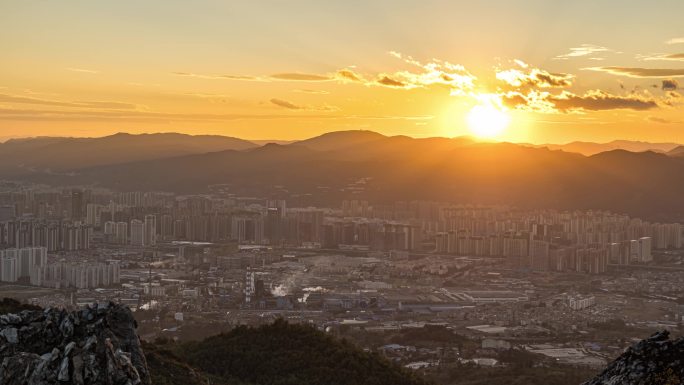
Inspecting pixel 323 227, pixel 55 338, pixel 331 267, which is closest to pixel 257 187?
pixel 323 227

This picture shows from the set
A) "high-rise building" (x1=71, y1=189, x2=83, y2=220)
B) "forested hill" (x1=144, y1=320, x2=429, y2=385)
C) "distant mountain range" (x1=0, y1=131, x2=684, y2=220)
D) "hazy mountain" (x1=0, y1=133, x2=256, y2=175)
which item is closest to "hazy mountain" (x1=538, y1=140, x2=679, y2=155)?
Answer: "distant mountain range" (x1=0, y1=131, x2=684, y2=220)

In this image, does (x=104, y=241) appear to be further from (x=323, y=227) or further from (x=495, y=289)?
(x=495, y=289)

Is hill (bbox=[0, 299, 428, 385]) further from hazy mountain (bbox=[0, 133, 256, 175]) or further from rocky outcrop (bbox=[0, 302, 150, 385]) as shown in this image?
hazy mountain (bbox=[0, 133, 256, 175])

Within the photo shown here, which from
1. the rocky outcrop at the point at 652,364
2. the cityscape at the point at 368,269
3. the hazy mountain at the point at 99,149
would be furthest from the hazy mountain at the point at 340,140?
the rocky outcrop at the point at 652,364

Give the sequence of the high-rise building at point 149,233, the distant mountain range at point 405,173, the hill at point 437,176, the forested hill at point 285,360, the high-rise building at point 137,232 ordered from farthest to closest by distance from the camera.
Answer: the distant mountain range at point 405,173 → the hill at point 437,176 → the high-rise building at point 149,233 → the high-rise building at point 137,232 → the forested hill at point 285,360

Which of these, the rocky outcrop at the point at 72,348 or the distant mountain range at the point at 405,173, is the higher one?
the distant mountain range at the point at 405,173

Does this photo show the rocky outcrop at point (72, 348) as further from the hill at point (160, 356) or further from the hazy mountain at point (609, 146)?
the hazy mountain at point (609, 146)

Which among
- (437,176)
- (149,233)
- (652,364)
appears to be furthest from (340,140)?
(652,364)
